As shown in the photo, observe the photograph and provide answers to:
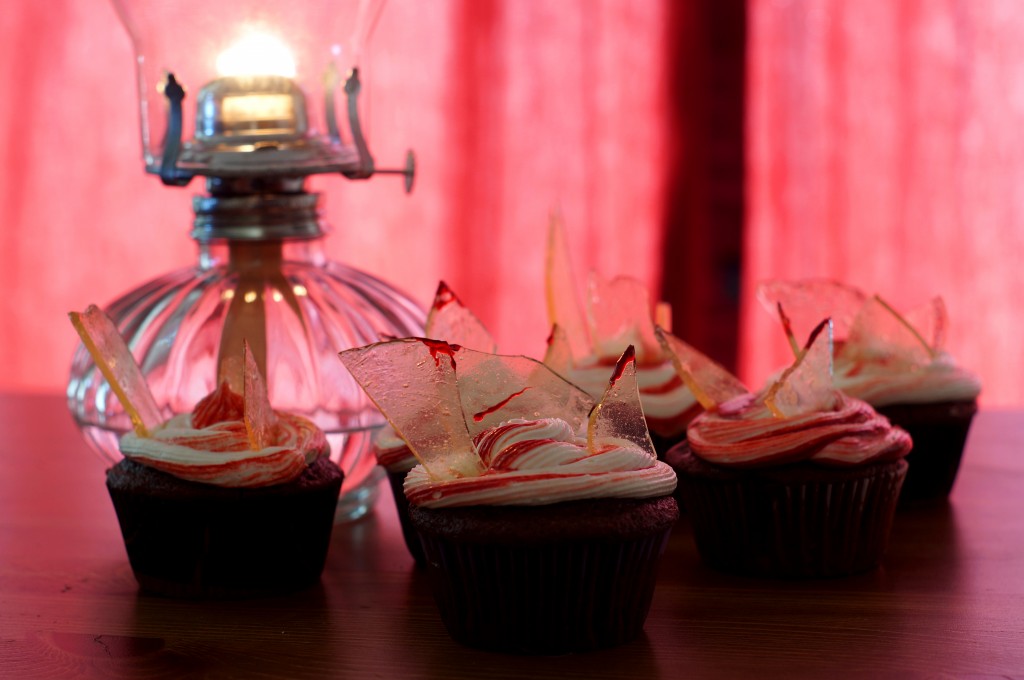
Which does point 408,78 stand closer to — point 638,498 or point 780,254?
point 780,254

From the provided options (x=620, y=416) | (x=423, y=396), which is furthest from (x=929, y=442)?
(x=423, y=396)

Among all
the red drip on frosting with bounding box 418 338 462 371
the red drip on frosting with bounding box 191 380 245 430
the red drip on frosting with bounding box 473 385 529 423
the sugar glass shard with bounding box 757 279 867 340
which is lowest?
the red drip on frosting with bounding box 191 380 245 430

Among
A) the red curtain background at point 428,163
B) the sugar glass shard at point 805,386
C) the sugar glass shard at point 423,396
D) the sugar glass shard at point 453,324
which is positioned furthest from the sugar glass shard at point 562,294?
the red curtain background at point 428,163

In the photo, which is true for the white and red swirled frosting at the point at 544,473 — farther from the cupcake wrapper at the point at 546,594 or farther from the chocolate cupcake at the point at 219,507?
the chocolate cupcake at the point at 219,507

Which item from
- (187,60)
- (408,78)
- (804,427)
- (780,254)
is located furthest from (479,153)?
(804,427)

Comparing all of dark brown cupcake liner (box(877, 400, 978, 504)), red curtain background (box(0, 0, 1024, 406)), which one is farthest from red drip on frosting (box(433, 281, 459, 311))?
red curtain background (box(0, 0, 1024, 406))

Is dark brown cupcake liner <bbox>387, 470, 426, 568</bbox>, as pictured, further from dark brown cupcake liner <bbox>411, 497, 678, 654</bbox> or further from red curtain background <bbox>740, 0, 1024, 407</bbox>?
red curtain background <bbox>740, 0, 1024, 407</bbox>

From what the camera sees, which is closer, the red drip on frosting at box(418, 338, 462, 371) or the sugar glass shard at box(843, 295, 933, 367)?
the red drip on frosting at box(418, 338, 462, 371)
